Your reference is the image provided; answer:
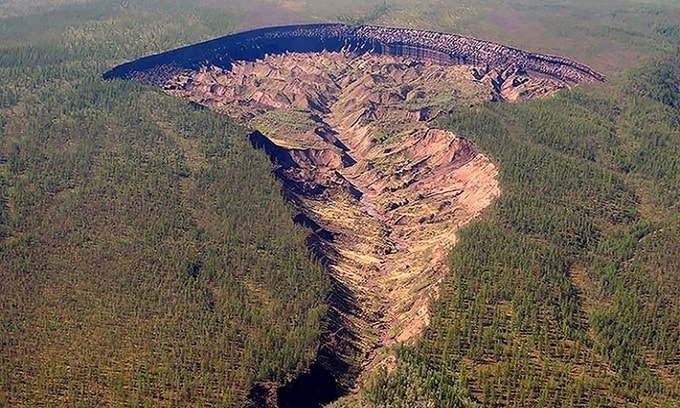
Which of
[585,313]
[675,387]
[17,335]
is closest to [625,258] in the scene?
[585,313]

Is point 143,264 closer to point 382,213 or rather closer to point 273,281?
point 273,281

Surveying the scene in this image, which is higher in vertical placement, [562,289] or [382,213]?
[562,289]

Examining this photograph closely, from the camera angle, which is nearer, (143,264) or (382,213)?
(143,264)

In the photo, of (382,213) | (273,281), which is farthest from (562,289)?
(382,213)

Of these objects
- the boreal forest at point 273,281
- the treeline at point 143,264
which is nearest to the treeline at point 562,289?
the boreal forest at point 273,281

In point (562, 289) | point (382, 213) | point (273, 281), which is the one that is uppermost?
point (562, 289)

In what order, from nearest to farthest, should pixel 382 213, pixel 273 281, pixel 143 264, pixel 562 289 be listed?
1. pixel 562 289
2. pixel 143 264
3. pixel 273 281
4. pixel 382 213

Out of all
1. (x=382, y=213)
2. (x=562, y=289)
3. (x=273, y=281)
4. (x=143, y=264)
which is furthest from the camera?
(x=382, y=213)
